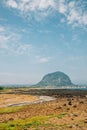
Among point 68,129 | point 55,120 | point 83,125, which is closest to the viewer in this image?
point 68,129

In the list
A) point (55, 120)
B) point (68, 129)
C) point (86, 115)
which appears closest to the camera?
point (68, 129)

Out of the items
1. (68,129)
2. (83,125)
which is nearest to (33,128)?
(68,129)

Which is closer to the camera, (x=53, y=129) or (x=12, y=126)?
(x=53, y=129)

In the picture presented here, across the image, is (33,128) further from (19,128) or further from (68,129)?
(68,129)

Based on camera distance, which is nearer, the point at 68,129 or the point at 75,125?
the point at 68,129

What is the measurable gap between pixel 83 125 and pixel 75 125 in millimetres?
852

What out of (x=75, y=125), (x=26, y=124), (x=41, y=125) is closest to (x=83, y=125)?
(x=75, y=125)

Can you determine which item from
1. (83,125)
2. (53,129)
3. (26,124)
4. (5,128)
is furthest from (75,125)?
(5,128)

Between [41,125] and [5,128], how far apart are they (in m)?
3.94

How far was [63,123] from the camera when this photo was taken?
1097 inches

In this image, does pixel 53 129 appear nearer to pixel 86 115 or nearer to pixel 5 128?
pixel 5 128

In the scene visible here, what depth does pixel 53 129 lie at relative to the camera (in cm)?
2477

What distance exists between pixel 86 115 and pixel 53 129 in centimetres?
945

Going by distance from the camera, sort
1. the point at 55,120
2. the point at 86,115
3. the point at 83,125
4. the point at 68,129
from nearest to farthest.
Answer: the point at 68,129 < the point at 83,125 < the point at 55,120 < the point at 86,115
